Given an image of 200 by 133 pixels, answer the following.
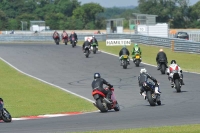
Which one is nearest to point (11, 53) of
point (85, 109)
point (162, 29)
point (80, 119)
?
point (162, 29)

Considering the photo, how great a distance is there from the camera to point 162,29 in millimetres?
69688

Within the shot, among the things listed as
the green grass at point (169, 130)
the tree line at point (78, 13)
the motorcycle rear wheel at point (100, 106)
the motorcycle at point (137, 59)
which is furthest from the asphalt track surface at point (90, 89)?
the tree line at point (78, 13)

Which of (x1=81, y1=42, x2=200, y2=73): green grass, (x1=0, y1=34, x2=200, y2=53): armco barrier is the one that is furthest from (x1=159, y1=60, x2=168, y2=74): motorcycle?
(x1=0, y1=34, x2=200, y2=53): armco barrier

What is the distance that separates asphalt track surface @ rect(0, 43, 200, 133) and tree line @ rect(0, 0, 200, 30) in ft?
224

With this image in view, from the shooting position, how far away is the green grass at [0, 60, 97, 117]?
2097cm

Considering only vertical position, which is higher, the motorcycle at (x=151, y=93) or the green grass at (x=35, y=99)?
the motorcycle at (x=151, y=93)

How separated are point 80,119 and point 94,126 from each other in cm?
197

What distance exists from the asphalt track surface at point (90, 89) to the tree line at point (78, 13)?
68300 mm

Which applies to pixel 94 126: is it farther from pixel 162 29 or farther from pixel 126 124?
pixel 162 29

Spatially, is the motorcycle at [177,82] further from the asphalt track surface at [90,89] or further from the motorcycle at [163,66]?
the motorcycle at [163,66]

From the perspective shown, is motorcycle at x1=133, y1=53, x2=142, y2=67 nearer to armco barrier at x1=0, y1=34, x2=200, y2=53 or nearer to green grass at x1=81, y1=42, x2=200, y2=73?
green grass at x1=81, y1=42, x2=200, y2=73

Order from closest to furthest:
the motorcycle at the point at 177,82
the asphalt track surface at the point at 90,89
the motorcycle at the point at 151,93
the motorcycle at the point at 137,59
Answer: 1. the asphalt track surface at the point at 90,89
2. the motorcycle at the point at 151,93
3. the motorcycle at the point at 177,82
4. the motorcycle at the point at 137,59

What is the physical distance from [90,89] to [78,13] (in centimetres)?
11786

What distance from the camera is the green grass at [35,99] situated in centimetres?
2097
